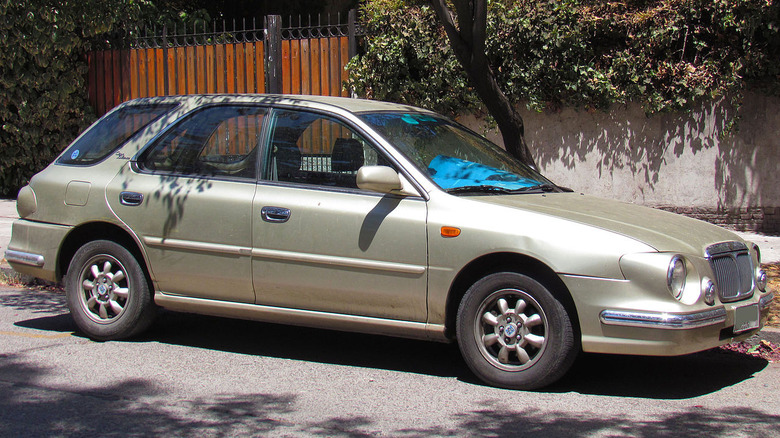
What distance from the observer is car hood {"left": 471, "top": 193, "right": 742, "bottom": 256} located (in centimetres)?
501

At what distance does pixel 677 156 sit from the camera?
10469mm

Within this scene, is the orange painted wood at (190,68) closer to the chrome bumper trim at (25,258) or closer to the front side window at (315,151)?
the chrome bumper trim at (25,258)

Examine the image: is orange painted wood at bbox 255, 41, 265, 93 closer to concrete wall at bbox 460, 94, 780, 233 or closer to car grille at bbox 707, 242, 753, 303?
concrete wall at bbox 460, 94, 780, 233

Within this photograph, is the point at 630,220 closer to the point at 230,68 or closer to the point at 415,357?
the point at 415,357

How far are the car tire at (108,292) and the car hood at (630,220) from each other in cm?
248

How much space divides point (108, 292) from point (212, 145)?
1291mm

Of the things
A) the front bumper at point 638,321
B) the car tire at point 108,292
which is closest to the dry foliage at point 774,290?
the front bumper at point 638,321

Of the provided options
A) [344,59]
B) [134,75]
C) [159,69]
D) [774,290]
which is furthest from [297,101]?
[134,75]

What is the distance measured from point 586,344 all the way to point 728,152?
6.08m

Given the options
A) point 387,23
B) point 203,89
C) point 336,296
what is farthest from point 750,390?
point 203,89

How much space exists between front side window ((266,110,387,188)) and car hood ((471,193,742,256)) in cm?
84

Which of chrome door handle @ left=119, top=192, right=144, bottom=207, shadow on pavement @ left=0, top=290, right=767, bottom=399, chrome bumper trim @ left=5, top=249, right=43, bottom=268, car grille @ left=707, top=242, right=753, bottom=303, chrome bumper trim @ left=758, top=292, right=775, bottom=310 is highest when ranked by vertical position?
chrome door handle @ left=119, top=192, right=144, bottom=207

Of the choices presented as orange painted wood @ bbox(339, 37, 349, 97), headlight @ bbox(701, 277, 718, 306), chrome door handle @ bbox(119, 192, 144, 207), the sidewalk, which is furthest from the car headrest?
orange painted wood @ bbox(339, 37, 349, 97)

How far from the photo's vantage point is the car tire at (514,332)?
5.01 m
